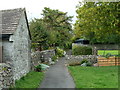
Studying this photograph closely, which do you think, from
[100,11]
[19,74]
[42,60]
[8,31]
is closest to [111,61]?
[100,11]

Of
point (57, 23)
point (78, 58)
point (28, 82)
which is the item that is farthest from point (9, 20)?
point (57, 23)

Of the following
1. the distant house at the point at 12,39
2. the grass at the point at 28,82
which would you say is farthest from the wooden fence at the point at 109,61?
the distant house at the point at 12,39

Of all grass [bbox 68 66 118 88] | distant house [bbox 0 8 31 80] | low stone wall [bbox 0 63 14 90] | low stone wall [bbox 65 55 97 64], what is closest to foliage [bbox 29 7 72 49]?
low stone wall [bbox 65 55 97 64]

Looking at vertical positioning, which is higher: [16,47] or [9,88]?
[16,47]

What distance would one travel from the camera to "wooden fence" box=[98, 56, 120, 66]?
17672 millimetres

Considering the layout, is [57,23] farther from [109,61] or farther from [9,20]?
[9,20]

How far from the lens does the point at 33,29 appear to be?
22344 millimetres

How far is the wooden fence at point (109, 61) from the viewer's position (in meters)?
17.7

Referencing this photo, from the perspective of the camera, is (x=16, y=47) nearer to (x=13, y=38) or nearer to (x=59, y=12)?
(x=13, y=38)

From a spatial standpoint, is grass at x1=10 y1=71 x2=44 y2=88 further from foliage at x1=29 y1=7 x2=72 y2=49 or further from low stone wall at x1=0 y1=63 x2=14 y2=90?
foliage at x1=29 y1=7 x2=72 y2=49

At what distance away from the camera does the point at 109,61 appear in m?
17.8

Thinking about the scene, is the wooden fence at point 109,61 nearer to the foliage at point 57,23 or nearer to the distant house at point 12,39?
the distant house at point 12,39

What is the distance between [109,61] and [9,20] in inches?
487

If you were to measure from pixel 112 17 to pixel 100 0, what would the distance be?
1693 mm
